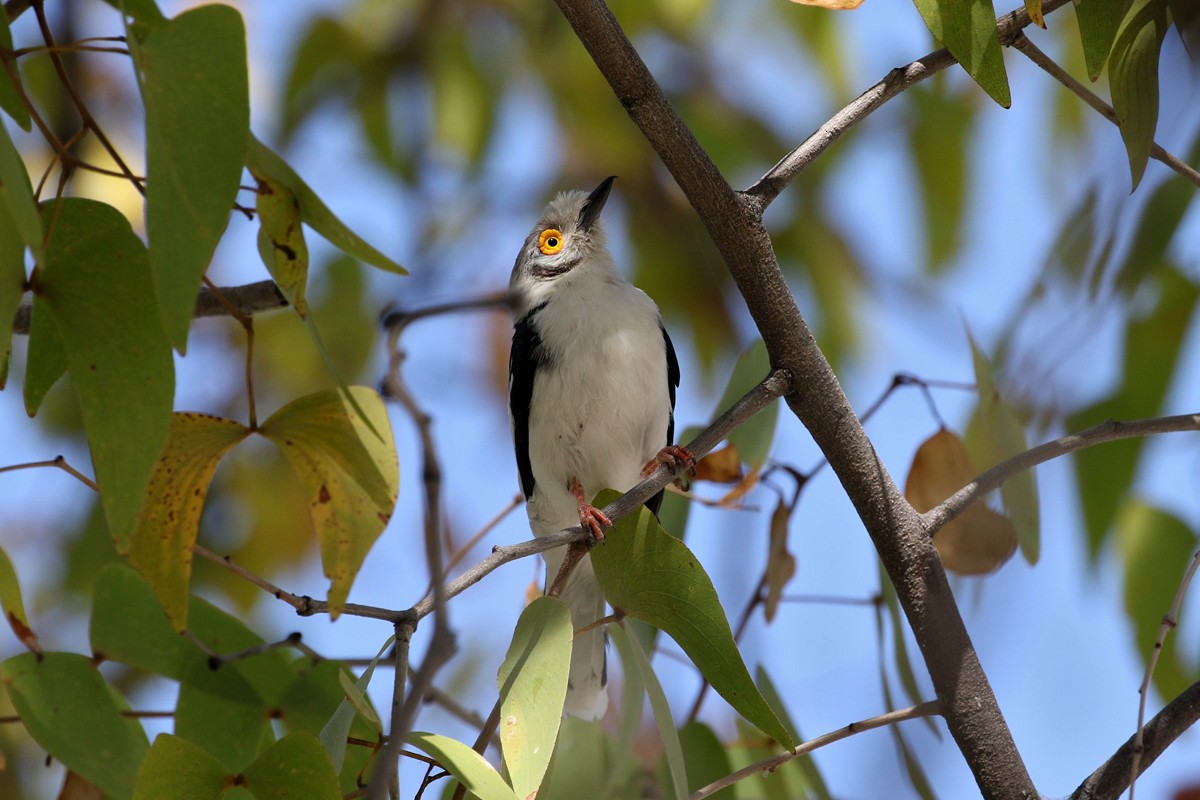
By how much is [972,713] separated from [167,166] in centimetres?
146

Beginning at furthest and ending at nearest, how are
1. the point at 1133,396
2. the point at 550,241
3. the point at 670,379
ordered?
the point at 550,241 < the point at 670,379 < the point at 1133,396

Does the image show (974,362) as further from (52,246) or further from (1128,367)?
(52,246)

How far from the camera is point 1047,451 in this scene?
1810mm

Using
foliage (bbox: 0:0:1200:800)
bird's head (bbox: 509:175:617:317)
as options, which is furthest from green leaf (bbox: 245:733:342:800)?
bird's head (bbox: 509:175:617:317)

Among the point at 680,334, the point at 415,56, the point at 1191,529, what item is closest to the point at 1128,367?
the point at 1191,529

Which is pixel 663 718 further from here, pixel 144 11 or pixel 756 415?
→ pixel 144 11

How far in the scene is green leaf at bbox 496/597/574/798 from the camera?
1539mm

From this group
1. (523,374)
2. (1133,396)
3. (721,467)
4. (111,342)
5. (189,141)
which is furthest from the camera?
(523,374)

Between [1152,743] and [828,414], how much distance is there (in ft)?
2.24

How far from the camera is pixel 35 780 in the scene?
13.6ft

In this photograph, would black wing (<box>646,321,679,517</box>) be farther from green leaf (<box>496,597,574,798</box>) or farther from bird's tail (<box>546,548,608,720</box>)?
green leaf (<box>496,597,574,798</box>)

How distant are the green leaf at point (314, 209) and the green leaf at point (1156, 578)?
193cm

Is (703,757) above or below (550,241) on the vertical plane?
below

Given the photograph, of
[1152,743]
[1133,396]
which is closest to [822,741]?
[1152,743]
